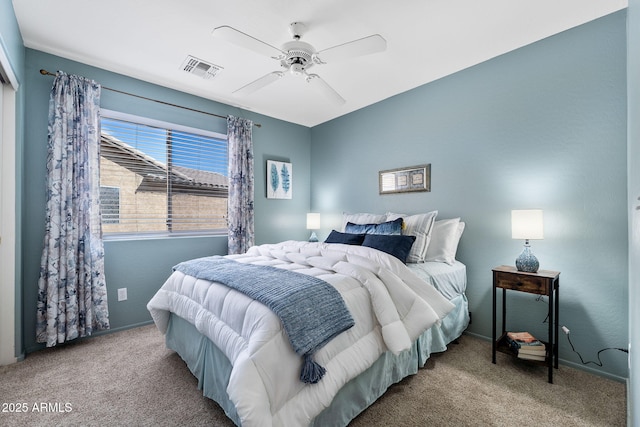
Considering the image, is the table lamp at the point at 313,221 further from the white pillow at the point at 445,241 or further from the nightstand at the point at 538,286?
the nightstand at the point at 538,286

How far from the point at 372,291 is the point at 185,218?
8.82ft

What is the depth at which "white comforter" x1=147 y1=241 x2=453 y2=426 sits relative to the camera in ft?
4.10

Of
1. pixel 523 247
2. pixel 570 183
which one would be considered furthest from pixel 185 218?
pixel 570 183

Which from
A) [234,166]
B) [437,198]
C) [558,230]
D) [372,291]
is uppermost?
[234,166]

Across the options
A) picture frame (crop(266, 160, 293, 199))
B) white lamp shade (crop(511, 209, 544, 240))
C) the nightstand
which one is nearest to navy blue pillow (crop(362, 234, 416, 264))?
the nightstand

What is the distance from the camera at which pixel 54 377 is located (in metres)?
2.08

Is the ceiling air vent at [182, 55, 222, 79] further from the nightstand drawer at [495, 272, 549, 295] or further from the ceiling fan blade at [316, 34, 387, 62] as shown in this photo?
the nightstand drawer at [495, 272, 549, 295]

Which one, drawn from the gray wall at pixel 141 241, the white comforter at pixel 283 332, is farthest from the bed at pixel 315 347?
the gray wall at pixel 141 241

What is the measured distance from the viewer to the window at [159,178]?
302cm

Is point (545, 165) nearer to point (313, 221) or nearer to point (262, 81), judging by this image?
point (262, 81)

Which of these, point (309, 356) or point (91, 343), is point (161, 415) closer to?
point (309, 356)

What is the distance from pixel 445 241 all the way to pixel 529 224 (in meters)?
0.72

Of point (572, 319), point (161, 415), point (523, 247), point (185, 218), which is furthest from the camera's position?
point (185, 218)

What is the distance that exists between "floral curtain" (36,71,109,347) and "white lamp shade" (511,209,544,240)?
11.9ft
